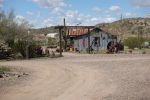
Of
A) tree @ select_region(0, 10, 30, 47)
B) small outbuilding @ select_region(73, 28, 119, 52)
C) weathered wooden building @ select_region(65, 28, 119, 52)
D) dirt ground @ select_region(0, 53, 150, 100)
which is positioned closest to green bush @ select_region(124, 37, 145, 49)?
weathered wooden building @ select_region(65, 28, 119, 52)

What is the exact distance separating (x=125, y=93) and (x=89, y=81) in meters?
3.61

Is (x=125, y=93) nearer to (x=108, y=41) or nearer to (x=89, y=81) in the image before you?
(x=89, y=81)

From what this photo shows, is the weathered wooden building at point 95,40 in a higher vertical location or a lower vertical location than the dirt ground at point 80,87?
higher

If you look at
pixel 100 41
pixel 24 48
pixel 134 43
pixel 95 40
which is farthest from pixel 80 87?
pixel 134 43

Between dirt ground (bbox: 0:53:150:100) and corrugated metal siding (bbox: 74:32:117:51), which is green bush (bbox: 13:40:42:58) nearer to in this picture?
dirt ground (bbox: 0:53:150:100)

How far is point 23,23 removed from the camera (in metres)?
51.9

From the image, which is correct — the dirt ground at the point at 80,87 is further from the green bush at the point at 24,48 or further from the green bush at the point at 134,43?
the green bush at the point at 134,43

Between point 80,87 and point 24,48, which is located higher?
point 24,48

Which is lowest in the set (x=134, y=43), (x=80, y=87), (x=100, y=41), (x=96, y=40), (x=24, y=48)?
(x=80, y=87)

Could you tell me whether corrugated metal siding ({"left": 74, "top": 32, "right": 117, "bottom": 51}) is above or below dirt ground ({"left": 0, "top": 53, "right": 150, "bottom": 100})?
above

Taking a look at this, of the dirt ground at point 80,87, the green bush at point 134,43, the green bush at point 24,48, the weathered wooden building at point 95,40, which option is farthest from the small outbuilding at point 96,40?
the dirt ground at point 80,87

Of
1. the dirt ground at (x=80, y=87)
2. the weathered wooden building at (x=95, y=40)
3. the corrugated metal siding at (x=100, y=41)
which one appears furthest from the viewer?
the corrugated metal siding at (x=100, y=41)

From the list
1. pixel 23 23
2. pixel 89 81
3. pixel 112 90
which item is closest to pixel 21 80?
pixel 89 81

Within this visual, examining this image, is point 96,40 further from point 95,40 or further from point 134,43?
point 134,43
